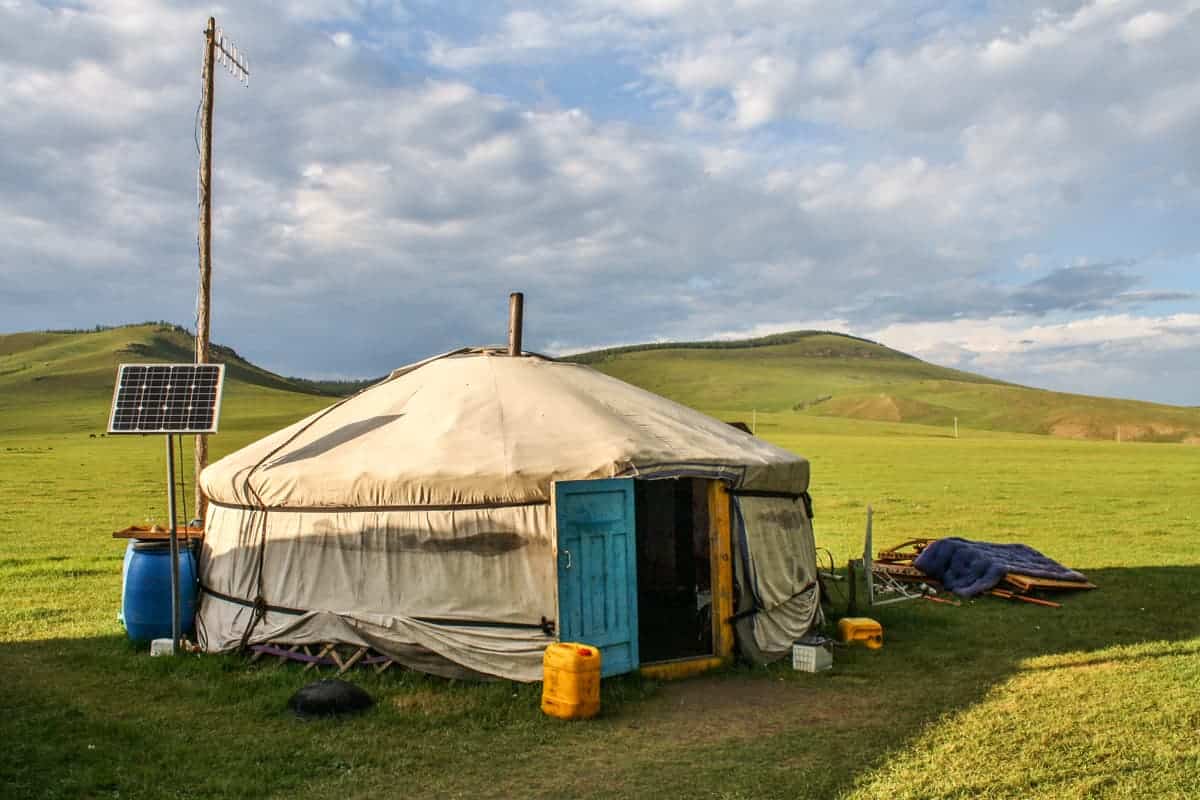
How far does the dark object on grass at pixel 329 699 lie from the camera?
271 inches

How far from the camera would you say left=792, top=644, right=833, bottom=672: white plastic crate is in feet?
27.2

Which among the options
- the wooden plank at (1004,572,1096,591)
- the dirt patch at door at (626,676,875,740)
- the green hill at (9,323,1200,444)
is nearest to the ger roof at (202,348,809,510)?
the dirt patch at door at (626,676,875,740)

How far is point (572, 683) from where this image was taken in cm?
685

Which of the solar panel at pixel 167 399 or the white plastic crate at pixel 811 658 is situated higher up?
the solar panel at pixel 167 399

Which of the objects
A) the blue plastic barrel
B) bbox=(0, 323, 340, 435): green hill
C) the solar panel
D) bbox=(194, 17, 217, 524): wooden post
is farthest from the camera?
bbox=(0, 323, 340, 435): green hill

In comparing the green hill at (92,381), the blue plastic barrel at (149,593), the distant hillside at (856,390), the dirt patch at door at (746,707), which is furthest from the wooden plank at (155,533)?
the distant hillside at (856,390)

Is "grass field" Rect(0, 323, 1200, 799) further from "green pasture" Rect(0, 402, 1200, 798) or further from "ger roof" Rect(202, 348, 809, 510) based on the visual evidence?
"ger roof" Rect(202, 348, 809, 510)

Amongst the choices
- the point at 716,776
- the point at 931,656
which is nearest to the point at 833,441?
the point at 931,656

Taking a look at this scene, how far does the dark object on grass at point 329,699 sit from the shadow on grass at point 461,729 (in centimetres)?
12

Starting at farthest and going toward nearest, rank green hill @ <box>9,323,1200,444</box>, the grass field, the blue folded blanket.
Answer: green hill @ <box>9,323,1200,444</box>
the blue folded blanket
the grass field

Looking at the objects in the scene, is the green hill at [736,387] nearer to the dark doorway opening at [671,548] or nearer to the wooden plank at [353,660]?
the dark doorway opening at [671,548]

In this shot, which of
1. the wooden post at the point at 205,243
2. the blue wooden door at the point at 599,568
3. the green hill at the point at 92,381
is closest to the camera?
the blue wooden door at the point at 599,568

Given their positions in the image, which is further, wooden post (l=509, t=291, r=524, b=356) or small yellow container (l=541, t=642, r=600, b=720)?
wooden post (l=509, t=291, r=524, b=356)

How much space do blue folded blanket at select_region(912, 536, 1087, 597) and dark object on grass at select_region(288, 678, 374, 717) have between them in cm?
774
